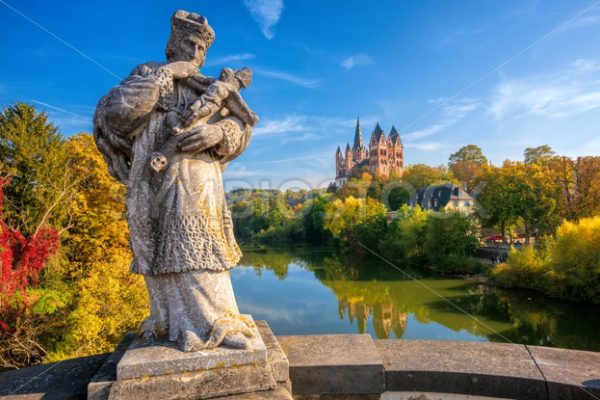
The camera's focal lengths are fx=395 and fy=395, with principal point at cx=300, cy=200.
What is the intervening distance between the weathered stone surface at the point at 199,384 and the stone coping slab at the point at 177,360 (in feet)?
0.10

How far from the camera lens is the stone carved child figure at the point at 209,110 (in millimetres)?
2865

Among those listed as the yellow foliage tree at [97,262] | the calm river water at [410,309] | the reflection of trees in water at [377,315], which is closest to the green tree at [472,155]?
the calm river water at [410,309]

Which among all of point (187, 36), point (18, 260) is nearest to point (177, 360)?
point (187, 36)

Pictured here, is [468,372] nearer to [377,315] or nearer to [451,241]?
[377,315]

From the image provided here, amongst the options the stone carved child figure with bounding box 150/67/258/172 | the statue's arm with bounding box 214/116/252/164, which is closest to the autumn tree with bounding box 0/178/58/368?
the stone carved child figure with bounding box 150/67/258/172

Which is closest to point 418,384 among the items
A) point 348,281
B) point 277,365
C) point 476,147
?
point 277,365

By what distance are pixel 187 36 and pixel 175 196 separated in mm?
1306

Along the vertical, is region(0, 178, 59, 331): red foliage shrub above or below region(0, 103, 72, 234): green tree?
below

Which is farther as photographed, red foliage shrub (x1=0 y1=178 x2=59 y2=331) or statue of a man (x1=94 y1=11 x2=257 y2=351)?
red foliage shrub (x1=0 y1=178 x2=59 y2=331)

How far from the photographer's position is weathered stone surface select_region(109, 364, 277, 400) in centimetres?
232

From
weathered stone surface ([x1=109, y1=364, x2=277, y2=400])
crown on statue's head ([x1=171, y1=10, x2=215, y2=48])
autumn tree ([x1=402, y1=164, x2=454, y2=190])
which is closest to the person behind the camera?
weathered stone surface ([x1=109, y1=364, x2=277, y2=400])

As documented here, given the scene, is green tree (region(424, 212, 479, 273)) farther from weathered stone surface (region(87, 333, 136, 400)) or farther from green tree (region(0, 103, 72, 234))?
weathered stone surface (region(87, 333, 136, 400))

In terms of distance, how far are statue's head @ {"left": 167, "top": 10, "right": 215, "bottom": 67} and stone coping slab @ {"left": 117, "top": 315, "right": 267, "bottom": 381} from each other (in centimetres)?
219

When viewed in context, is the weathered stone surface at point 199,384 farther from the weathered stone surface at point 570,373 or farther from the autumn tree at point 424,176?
the autumn tree at point 424,176
